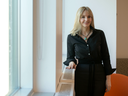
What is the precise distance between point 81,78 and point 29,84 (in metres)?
0.53

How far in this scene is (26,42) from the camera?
114 centimetres

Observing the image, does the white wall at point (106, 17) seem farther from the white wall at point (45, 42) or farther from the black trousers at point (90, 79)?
the white wall at point (45, 42)

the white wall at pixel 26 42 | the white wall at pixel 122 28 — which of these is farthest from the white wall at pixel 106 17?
the white wall at pixel 26 42

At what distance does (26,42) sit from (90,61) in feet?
2.16

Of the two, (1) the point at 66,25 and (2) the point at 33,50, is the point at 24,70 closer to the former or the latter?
(2) the point at 33,50

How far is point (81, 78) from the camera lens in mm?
1349

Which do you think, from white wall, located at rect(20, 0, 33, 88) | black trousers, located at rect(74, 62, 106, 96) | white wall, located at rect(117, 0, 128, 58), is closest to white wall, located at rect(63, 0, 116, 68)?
white wall, located at rect(117, 0, 128, 58)

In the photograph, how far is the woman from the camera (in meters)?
1.31

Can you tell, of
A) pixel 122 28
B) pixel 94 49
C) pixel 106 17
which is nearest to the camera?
pixel 94 49

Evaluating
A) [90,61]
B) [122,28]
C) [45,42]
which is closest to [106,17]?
[122,28]

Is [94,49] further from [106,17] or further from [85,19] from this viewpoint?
[106,17]

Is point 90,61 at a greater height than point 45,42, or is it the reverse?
point 45,42

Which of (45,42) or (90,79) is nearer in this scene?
(45,42)
